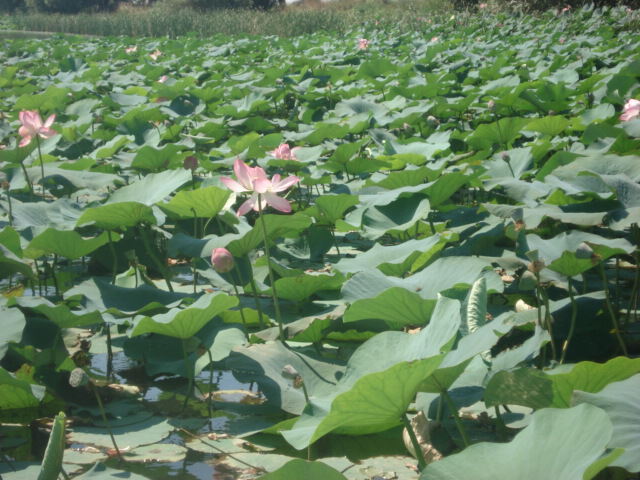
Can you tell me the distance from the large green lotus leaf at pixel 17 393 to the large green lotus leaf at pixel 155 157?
58.7 inches

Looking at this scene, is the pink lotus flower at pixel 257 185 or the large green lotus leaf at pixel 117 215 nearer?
the pink lotus flower at pixel 257 185

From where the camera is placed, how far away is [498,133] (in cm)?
307

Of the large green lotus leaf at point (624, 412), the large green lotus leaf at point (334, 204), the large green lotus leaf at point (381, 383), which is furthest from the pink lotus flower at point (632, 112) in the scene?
the large green lotus leaf at point (624, 412)

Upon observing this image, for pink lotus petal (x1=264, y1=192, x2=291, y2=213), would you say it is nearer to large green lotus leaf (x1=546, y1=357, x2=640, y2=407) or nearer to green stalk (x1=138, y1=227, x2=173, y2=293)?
green stalk (x1=138, y1=227, x2=173, y2=293)

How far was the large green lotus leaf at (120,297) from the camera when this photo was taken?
1.64 m

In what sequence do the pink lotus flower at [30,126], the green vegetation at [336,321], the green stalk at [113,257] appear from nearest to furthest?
the green vegetation at [336,321]
the green stalk at [113,257]
the pink lotus flower at [30,126]

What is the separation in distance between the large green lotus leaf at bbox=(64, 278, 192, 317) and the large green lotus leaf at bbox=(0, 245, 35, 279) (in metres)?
0.13

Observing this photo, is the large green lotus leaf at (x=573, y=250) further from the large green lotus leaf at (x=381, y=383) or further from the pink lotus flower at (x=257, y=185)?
the pink lotus flower at (x=257, y=185)

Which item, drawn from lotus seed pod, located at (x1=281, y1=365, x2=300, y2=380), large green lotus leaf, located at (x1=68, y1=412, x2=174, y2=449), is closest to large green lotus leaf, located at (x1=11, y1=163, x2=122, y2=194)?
large green lotus leaf, located at (x1=68, y1=412, x2=174, y2=449)

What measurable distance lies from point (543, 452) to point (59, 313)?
1057 millimetres

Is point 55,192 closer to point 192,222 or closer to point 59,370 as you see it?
point 192,222

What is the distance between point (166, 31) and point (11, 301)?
1708 centimetres

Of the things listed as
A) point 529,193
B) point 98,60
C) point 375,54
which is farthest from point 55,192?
point 98,60

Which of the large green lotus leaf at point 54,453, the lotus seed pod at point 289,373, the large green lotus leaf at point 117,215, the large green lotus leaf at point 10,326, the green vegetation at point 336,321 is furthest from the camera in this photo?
the large green lotus leaf at point 117,215
